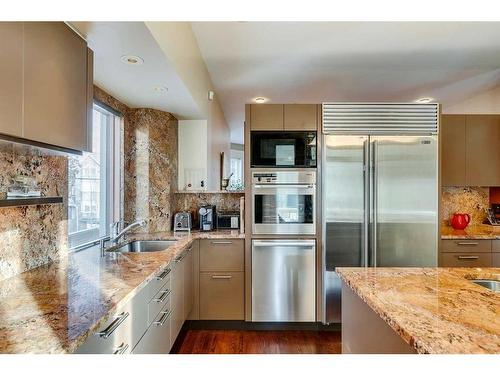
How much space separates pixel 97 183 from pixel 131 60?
48.8 inches

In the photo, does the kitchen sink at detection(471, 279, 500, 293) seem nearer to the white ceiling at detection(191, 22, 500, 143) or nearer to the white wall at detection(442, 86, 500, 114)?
the white ceiling at detection(191, 22, 500, 143)

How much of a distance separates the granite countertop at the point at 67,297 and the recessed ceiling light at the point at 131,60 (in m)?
1.24

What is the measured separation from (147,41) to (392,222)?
8.40 ft

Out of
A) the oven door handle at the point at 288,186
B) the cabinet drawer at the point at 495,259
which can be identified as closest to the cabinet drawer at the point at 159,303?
the oven door handle at the point at 288,186

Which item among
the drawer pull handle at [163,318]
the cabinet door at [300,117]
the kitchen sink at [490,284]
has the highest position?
the cabinet door at [300,117]

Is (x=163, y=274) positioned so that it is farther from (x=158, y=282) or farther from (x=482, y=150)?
(x=482, y=150)

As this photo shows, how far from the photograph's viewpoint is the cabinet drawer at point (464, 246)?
2977 millimetres

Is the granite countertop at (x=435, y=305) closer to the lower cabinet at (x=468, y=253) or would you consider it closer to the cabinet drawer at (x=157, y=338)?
the cabinet drawer at (x=157, y=338)

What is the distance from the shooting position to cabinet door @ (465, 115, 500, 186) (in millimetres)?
3330

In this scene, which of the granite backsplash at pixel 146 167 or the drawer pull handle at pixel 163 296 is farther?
the granite backsplash at pixel 146 167

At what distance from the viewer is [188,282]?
8.84ft

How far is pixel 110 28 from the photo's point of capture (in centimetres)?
143
